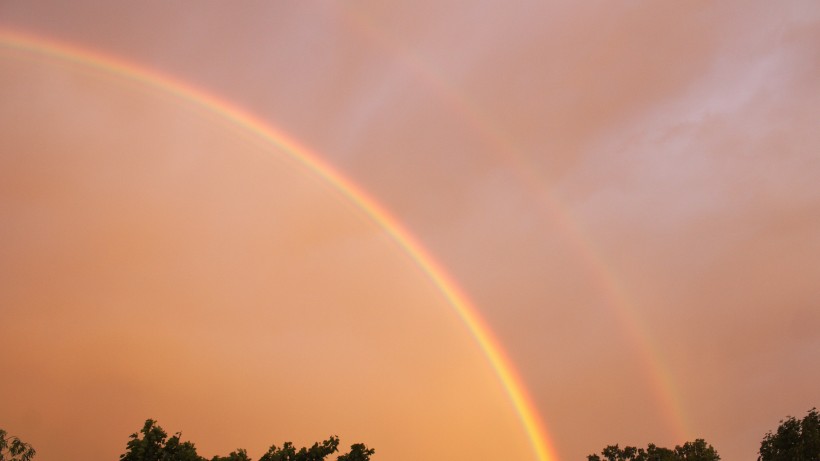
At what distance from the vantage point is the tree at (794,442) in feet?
143

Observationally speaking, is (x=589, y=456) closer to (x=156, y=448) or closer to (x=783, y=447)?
(x=783, y=447)

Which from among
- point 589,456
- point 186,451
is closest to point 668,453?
point 589,456

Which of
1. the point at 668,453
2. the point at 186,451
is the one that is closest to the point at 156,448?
the point at 186,451

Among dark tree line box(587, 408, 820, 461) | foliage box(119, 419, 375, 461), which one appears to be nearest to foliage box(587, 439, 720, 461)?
dark tree line box(587, 408, 820, 461)

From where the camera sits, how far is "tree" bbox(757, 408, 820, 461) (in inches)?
1718

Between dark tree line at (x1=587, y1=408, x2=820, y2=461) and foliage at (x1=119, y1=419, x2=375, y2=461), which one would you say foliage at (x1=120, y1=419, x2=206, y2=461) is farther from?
dark tree line at (x1=587, y1=408, x2=820, y2=461)

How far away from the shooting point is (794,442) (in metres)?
45.2

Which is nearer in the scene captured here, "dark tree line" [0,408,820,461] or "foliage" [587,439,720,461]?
"dark tree line" [0,408,820,461]

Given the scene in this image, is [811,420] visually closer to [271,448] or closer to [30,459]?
[271,448]

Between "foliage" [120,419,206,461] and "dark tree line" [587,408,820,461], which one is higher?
"dark tree line" [587,408,820,461]

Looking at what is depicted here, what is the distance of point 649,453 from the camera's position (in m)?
54.9

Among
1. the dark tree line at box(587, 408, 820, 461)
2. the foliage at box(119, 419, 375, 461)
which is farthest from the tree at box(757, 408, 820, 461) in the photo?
the foliage at box(119, 419, 375, 461)

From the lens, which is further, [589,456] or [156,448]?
[589,456]

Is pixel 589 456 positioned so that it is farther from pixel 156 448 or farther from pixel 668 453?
pixel 156 448
